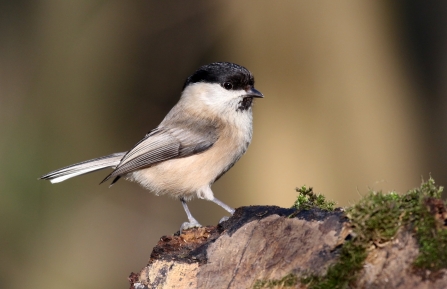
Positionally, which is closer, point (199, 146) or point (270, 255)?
point (270, 255)

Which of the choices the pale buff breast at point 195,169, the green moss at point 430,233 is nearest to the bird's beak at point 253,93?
the pale buff breast at point 195,169

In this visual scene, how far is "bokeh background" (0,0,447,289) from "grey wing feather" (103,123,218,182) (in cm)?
231

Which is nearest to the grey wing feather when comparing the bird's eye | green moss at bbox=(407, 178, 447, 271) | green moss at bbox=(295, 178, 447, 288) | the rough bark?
the bird's eye

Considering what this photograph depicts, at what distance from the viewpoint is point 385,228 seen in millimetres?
1945

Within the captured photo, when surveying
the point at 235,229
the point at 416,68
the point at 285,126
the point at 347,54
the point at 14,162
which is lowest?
the point at 235,229

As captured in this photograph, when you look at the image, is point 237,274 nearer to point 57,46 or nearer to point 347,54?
point 347,54

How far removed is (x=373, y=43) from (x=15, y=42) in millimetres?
5116

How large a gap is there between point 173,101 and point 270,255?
5777 mm

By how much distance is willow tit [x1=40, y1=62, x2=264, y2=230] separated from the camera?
3916mm

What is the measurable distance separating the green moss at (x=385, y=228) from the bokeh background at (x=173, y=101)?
3.90 m

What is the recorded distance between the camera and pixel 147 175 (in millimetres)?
4070

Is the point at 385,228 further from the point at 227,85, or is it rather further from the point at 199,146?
the point at 227,85

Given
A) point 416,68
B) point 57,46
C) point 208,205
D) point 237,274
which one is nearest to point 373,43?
point 416,68

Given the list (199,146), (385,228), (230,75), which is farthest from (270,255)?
(230,75)
